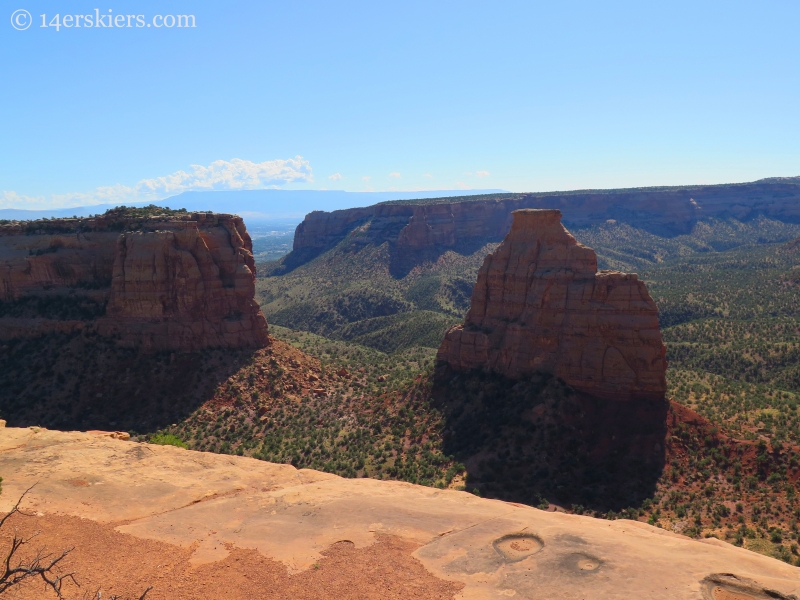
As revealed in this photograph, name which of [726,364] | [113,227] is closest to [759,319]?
[726,364]

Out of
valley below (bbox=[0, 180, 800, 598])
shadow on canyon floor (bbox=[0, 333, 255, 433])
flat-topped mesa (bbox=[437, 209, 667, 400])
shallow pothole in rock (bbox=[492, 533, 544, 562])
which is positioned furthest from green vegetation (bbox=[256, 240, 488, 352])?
shallow pothole in rock (bbox=[492, 533, 544, 562])

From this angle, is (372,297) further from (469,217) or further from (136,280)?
(136,280)

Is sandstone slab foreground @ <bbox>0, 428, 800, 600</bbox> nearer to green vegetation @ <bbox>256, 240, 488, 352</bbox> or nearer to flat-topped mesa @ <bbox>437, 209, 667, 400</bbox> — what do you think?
flat-topped mesa @ <bbox>437, 209, 667, 400</bbox>

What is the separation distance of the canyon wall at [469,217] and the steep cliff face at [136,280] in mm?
97292

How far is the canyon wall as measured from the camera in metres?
156

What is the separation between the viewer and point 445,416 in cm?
4512

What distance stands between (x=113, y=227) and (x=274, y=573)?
49921 mm

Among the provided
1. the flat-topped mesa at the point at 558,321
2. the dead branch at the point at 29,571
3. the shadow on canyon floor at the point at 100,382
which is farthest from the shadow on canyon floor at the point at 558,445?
the dead branch at the point at 29,571

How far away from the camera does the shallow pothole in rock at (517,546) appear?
17388 millimetres

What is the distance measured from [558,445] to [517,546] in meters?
22.3

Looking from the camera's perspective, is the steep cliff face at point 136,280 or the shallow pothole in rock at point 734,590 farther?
the steep cliff face at point 136,280

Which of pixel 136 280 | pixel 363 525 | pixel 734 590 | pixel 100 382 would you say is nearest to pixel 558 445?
pixel 363 525

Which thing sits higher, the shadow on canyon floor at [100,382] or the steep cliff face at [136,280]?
the steep cliff face at [136,280]

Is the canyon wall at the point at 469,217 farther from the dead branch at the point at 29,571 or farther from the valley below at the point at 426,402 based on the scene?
the dead branch at the point at 29,571
